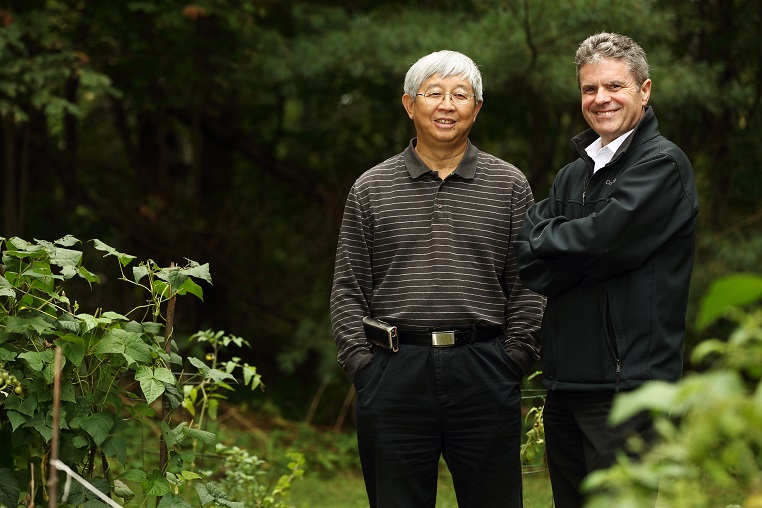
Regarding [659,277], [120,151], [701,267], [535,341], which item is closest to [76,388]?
[535,341]

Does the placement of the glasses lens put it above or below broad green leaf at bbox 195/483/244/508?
above

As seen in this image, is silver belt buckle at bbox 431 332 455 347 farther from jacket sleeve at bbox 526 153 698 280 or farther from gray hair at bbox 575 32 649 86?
gray hair at bbox 575 32 649 86

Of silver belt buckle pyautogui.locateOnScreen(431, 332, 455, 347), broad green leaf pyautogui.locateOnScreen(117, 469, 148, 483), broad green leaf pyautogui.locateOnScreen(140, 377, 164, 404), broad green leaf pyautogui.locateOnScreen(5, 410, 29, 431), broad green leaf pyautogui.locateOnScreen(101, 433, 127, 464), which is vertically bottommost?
broad green leaf pyautogui.locateOnScreen(117, 469, 148, 483)

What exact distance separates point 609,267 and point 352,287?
916 mm

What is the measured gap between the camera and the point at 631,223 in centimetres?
285

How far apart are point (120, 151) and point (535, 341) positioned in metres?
8.98

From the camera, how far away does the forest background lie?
23.3ft

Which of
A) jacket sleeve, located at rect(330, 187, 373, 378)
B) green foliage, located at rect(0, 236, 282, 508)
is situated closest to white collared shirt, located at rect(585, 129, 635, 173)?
jacket sleeve, located at rect(330, 187, 373, 378)

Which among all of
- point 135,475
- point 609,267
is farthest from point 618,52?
point 135,475

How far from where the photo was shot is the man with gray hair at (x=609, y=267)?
2.87m

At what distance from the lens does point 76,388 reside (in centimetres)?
313

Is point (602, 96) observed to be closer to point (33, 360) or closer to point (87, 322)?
point (87, 322)

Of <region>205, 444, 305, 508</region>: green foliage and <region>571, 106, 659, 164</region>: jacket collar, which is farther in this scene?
<region>205, 444, 305, 508</region>: green foliage

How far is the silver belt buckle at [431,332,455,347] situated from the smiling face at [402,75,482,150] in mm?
609
